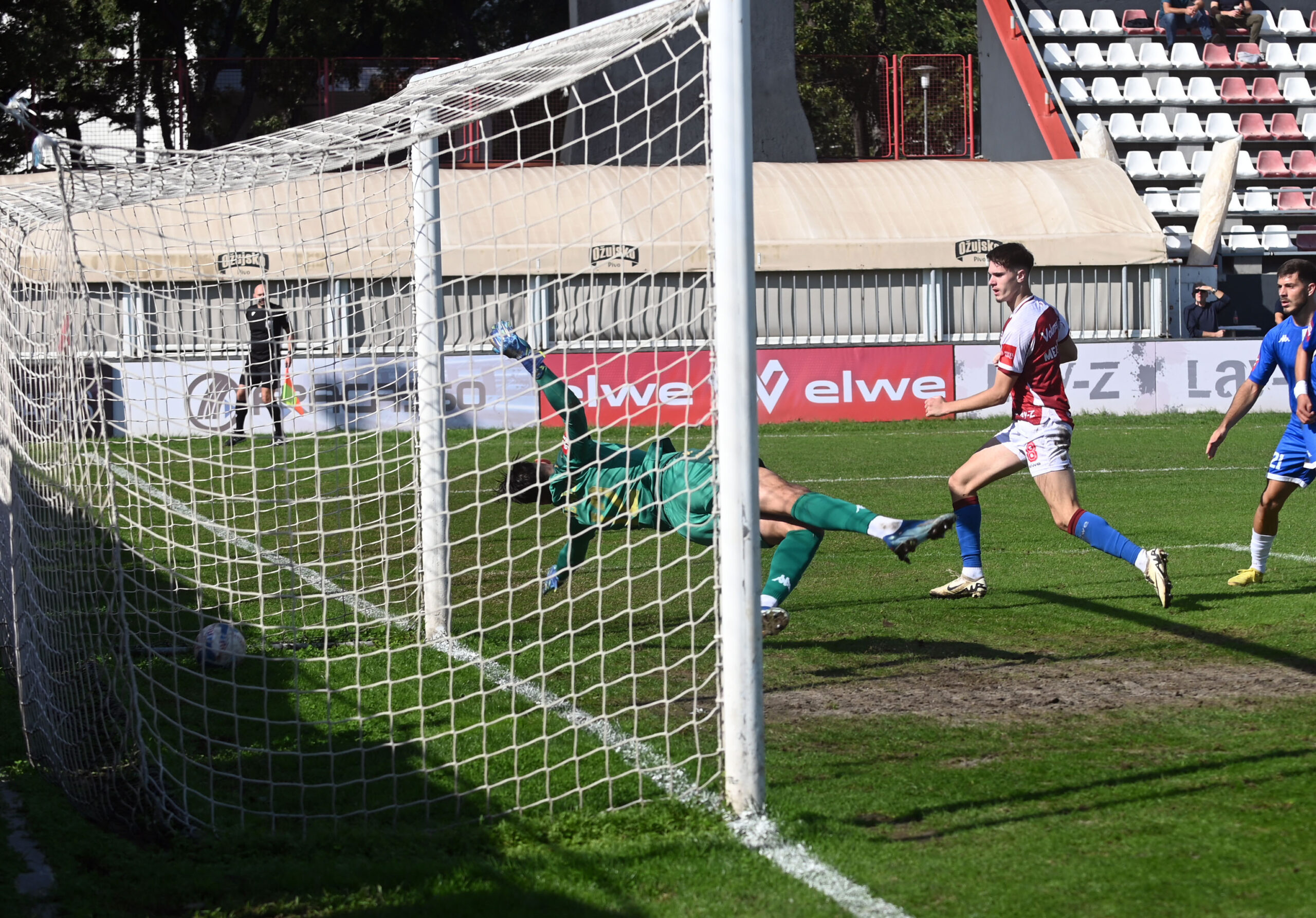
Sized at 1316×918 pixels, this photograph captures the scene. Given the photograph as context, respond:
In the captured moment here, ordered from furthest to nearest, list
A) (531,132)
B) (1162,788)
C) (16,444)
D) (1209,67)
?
(1209,67) < (531,132) < (16,444) < (1162,788)

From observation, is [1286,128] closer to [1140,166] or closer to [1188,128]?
[1188,128]

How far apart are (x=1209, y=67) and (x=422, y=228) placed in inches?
1083

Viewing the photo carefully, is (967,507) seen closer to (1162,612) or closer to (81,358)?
(1162,612)

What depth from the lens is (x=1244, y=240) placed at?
87.4ft

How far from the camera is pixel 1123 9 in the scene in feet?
100

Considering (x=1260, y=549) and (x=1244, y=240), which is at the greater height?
(x=1244, y=240)

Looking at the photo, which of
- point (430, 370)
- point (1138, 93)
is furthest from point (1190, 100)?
point (430, 370)

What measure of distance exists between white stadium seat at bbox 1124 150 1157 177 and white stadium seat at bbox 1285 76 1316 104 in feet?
13.2

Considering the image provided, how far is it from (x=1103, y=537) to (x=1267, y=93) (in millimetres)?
26444

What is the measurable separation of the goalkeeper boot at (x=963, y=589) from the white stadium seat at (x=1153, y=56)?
25.5 meters

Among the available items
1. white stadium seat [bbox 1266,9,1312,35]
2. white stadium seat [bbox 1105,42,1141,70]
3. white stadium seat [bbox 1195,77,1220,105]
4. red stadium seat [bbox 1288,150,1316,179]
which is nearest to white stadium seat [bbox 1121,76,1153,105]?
white stadium seat [bbox 1105,42,1141,70]

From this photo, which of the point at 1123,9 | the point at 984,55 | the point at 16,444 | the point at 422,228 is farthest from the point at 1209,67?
the point at 16,444

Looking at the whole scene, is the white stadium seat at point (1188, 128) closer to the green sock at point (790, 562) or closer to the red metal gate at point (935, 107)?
the red metal gate at point (935, 107)

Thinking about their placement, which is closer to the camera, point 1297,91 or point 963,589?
point 963,589
